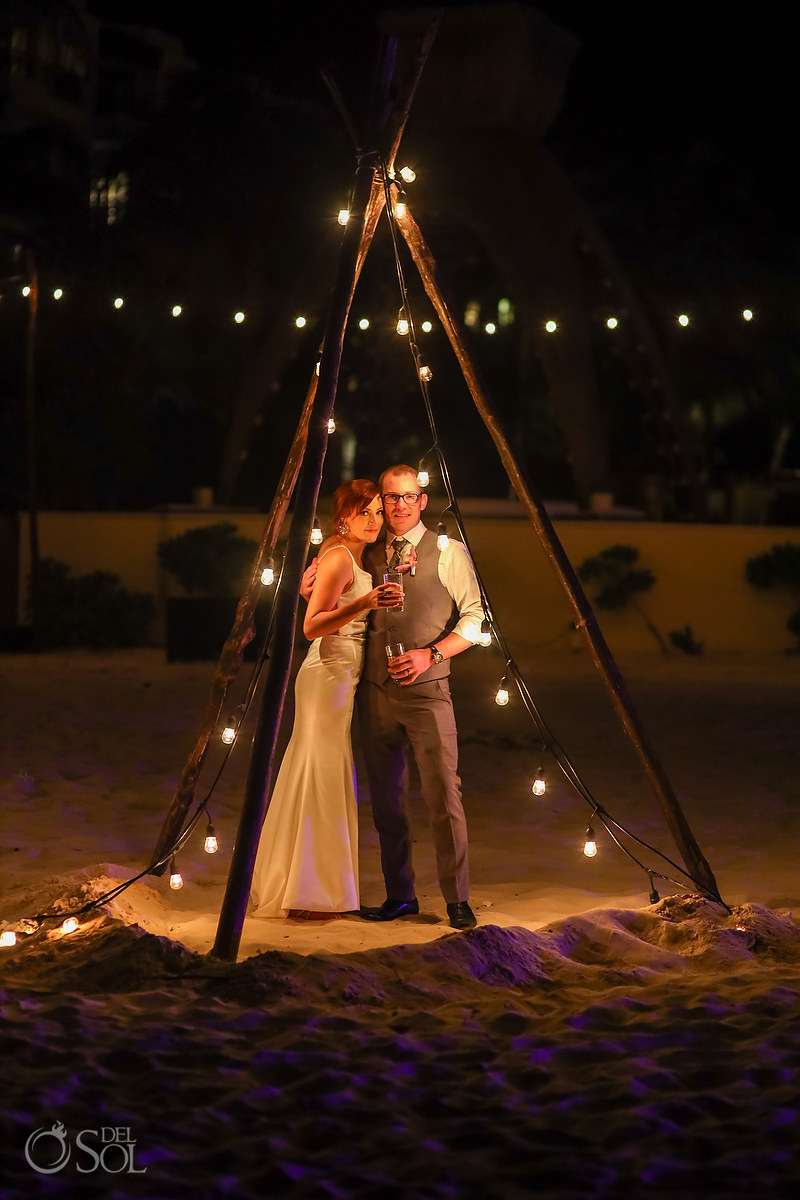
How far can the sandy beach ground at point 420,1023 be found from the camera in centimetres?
287

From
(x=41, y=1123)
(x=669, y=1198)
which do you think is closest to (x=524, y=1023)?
(x=669, y=1198)

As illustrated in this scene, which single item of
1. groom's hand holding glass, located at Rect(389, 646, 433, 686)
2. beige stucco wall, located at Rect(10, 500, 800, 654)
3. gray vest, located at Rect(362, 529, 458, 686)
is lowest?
groom's hand holding glass, located at Rect(389, 646, 433, 686)

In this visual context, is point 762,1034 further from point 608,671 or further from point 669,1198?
point 608,671

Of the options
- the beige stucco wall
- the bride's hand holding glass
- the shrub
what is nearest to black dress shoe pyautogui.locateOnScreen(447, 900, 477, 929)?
the bride's hand holding glass

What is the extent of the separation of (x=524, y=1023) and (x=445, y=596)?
1671 mm

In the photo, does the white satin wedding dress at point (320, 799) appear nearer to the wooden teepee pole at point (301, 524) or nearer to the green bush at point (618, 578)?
the wooden teepee pole at point (301, 524)

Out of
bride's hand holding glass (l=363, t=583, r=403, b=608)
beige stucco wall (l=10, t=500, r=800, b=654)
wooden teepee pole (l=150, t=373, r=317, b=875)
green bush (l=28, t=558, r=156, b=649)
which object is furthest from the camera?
green bush (l=28, t=558, r=156, b=649)

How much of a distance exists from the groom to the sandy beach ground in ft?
0.74

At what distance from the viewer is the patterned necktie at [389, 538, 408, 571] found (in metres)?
4.75

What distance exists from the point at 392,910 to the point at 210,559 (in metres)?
10.6

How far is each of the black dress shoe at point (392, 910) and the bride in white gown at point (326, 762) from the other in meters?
0.08

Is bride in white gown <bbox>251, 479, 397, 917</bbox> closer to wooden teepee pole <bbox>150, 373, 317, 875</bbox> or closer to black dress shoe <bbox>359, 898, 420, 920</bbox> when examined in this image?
black dress shoe <bbox>359, 898, 420, 920</bbox>

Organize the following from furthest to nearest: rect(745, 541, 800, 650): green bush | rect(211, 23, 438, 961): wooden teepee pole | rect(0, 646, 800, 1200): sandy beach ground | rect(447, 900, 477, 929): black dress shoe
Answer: rect(745, 541, 800, 650): green bush, rect(447, 900, 477, 929): black dress shoe, rect(211, 23, 438, 961): wooden teepee pole, rect(0, 646, 800, 1200): sandy beach ground

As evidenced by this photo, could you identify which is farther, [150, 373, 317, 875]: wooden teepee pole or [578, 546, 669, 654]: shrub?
[578, 546, 669, 654]: shrub
